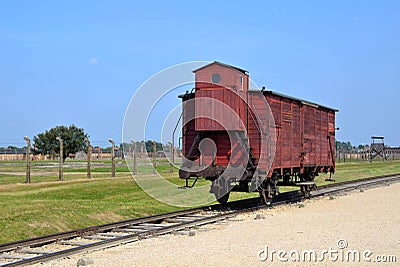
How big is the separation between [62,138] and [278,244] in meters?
78.4

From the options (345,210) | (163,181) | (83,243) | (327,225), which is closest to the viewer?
(83,243)

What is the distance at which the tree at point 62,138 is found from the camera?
83188 mm

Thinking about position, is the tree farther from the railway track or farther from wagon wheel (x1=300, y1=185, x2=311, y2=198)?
the railway track

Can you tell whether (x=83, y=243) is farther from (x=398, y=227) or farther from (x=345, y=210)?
(x=345, y=210)

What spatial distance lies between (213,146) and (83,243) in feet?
23.3

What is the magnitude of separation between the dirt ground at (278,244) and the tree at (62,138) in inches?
2688

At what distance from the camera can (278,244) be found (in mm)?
11836

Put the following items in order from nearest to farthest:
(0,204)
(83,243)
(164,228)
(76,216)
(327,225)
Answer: (83,243) < (164,228) < (327,225) < (76,216) < (0,204)

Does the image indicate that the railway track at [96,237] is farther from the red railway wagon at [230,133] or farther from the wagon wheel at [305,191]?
the wagon wheel at [305,191]

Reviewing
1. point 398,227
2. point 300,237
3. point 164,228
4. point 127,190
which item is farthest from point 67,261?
point 127,190

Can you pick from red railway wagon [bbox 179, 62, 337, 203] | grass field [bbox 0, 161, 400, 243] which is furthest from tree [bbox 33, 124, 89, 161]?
red railway wagon [bbox 179, 62, 337, 203]

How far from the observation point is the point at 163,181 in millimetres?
28844

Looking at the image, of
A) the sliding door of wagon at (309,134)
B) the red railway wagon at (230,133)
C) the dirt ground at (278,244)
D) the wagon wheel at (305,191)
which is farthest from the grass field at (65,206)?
the sliding door of wagon at (309,134)

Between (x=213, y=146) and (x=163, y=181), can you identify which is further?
(x=163, y=181)
